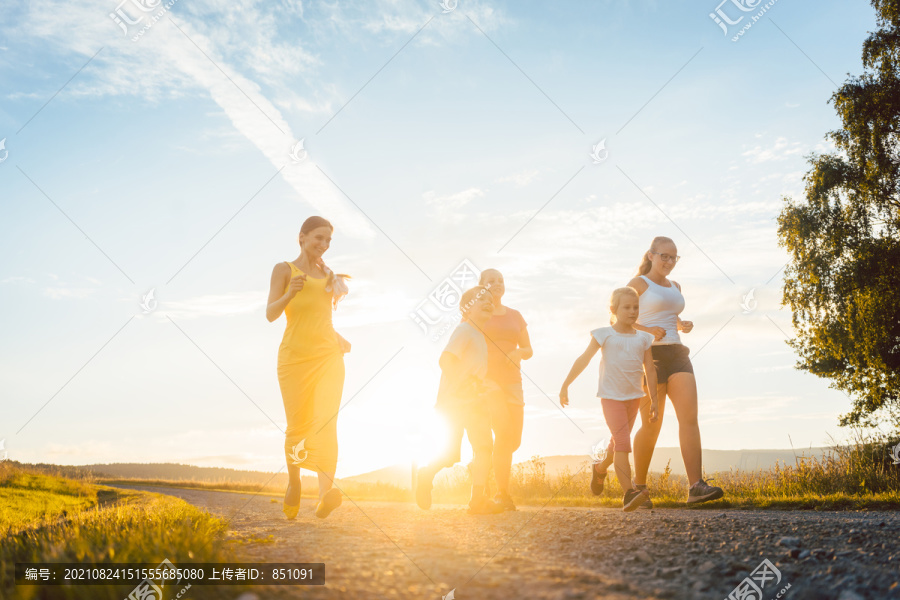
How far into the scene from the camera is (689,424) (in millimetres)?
6531

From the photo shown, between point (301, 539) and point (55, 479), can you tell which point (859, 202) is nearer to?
point (301, 539)

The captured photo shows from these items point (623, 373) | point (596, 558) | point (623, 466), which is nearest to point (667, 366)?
point (623, 373)

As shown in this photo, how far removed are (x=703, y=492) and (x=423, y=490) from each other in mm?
2781

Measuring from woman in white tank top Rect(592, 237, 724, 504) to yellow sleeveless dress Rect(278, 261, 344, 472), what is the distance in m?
3.08

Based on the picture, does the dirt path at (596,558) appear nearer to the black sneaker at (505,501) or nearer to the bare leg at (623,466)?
the bare leg at (623,466)

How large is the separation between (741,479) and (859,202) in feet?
52.7

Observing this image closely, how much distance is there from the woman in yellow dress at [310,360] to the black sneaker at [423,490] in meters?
0.89

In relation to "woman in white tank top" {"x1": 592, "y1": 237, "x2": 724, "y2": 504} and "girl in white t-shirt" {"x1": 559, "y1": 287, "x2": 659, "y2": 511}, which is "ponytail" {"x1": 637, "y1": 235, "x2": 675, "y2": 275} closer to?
"woman in white tank top" {"x1": 592, "y1": 237, "x2": 724, "y2": 504}

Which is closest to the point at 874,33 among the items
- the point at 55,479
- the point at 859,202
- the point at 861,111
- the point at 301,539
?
the point at 861,111

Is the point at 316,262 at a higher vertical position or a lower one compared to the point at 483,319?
higher

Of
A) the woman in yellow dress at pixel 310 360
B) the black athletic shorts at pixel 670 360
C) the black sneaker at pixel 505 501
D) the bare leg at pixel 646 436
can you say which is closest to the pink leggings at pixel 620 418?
the bare leg at pixel 646 436

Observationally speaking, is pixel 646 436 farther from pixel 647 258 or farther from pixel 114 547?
pixel 114 547

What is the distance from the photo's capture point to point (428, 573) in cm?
301

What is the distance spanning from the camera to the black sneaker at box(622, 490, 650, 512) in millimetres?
6301
